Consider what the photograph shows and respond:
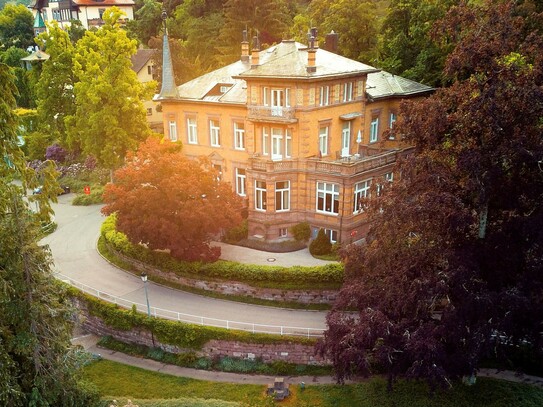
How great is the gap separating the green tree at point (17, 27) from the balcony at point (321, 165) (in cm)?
9193

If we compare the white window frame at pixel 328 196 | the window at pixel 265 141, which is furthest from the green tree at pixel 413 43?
the window at pixel 265 141

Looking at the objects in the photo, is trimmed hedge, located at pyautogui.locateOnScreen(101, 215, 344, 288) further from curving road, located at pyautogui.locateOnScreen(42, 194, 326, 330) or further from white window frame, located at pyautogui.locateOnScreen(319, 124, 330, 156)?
white window frame, located at pyautogui.locateOnScreen(319, 124, 330, 156)

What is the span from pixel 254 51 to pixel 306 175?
10.5 m

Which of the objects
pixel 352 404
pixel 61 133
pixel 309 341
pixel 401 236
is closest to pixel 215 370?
pixel 309 341

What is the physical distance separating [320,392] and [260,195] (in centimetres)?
1574

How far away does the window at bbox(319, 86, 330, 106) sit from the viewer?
109 feet

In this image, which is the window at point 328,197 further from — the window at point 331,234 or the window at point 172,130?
the window at point 172,130

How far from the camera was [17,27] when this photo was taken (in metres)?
106

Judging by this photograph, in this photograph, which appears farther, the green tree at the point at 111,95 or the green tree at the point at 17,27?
the green tree at the point at 17,27

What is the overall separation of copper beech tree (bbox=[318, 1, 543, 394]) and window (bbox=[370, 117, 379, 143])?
20.1m

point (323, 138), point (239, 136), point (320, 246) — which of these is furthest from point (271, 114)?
point (320, 246)

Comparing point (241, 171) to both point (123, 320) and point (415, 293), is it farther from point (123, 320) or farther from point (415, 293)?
point (415, 293)

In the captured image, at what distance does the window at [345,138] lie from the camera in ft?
119

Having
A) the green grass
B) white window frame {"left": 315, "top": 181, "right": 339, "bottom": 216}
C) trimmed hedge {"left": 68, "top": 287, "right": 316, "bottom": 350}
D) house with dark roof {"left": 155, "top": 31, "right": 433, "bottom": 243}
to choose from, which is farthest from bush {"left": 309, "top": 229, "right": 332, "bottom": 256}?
trimmed hedge {"left": 68, "top": 287, "right": 316, "bottom": 350}
